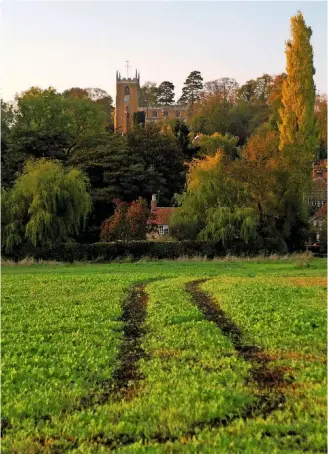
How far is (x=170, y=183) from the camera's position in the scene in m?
60.9

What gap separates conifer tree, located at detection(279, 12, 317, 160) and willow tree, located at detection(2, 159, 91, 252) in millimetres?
24267

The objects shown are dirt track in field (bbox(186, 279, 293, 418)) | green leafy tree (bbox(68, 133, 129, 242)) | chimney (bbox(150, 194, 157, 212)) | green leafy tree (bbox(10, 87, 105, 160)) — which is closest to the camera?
dirt track in field (bbox(186, 279, 293, 418))

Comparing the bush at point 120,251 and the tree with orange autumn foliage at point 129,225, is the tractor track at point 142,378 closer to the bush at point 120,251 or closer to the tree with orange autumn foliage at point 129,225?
the bush at point 120,251

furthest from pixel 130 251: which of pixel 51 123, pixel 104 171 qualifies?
pixel 51 123

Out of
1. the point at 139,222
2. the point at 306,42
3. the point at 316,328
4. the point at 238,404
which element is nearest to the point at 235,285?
the point at 316,328

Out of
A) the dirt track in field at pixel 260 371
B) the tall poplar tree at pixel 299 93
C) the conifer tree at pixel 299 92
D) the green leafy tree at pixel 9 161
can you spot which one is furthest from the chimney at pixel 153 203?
the dirt track in field at pixel 260 371

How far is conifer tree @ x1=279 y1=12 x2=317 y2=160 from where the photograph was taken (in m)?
53.9

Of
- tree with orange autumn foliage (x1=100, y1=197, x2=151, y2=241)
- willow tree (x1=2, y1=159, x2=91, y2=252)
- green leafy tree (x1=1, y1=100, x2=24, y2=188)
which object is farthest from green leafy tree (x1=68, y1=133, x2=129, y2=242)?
willow tree (x1=2, y1=159, x2=91, y2=252)

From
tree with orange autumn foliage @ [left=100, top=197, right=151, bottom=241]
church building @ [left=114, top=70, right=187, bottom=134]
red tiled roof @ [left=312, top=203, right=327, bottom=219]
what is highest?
church building @ [left=114, top=70, right=187, bottom=134]

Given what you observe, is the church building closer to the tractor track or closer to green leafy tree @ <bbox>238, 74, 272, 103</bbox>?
green leafy tree @ <bbox>238, 74, 272, 103</bbox>

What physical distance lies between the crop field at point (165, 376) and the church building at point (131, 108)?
341 ft

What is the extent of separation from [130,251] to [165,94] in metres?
104

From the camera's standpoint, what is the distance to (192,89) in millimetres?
132000

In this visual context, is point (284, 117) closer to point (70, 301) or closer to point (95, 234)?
point (95, 234)
